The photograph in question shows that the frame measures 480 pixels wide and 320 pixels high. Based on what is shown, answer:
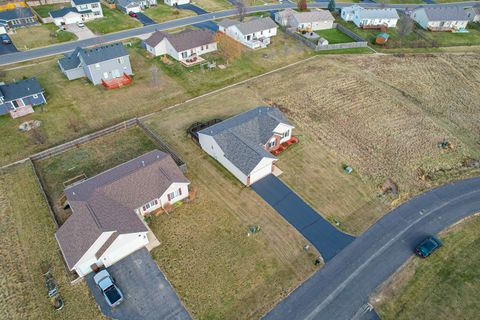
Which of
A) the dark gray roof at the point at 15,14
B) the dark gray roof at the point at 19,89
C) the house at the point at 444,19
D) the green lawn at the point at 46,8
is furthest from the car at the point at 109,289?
the house at the point at 444,19

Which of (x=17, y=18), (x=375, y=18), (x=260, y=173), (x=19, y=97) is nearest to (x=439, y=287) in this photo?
(x=260, y=173)

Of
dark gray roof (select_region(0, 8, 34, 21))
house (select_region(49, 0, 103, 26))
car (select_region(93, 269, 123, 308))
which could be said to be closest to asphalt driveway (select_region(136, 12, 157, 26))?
house (select_region(49, 0, 103, 26))

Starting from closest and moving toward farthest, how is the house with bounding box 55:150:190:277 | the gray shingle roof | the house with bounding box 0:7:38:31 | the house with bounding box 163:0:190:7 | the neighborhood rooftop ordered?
the house with bounding box 55:150:190:277 → the neighborhood rooftop → the gray shingle roof → the house with bounding box 0:7:38:31 → the house with bounding box 163:0:190:7

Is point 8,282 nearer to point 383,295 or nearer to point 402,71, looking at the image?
point 383,295

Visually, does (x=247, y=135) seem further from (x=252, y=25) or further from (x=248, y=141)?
(x=252, y=25)

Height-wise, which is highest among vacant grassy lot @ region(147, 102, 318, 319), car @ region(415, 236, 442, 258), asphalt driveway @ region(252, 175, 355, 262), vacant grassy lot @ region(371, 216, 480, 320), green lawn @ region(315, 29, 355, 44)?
car @ region(415, 236, 442, 258)

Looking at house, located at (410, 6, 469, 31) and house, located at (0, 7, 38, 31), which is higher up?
house, located at (410, 6, 469, 31)

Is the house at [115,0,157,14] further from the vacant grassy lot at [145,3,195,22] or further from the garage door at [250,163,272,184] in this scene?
the garage door at [250,163,272,184]
